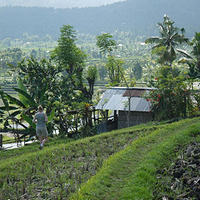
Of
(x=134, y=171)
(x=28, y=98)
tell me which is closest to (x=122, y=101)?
(x=28, y=98)

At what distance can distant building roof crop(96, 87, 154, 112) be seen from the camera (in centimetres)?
1404

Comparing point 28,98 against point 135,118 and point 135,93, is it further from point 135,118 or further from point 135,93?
point 135,93

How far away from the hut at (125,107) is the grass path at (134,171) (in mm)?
5879

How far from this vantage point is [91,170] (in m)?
6.46

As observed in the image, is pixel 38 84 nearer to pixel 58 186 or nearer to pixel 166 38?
pixel 58 186

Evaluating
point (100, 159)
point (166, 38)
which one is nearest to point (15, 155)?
point (100, 159)

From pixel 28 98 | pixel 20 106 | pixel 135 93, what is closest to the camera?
pixel 28 98

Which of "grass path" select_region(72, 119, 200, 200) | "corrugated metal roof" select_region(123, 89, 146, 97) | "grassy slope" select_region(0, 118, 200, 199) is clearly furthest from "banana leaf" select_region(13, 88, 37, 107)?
"grass path" select_region(72, 119, 200, 200)

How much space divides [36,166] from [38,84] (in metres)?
8.81

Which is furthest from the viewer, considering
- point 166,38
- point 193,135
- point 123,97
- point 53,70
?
point 166,38

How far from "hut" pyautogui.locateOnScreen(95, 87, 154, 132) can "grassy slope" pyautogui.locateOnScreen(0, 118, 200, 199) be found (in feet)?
16.4

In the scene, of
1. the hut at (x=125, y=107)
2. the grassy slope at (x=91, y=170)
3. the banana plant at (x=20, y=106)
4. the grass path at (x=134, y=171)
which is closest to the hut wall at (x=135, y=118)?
the hut at (x=125, y=107)

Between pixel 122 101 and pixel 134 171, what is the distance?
887cm

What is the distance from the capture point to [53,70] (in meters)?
16.2
